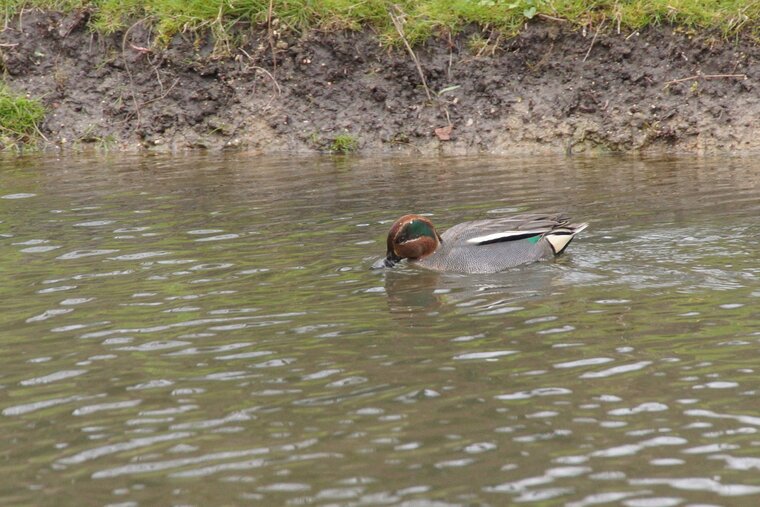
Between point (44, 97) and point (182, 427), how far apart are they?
33.5 ft

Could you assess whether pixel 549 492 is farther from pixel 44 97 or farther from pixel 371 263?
pixel 44 97

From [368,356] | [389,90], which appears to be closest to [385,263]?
[368,356]

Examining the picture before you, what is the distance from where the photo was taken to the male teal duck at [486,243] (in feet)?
27.3

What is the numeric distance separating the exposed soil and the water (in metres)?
2.30

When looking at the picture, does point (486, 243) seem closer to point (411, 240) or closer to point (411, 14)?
point (411, 240)

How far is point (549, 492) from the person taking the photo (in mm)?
4297

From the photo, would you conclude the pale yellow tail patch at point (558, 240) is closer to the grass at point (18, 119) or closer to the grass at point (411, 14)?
the grass at point (411, 14)

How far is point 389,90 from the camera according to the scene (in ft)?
44.5

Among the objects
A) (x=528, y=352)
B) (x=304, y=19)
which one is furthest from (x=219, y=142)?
(x=528, y=352)

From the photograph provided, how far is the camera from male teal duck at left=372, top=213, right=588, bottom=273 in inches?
327

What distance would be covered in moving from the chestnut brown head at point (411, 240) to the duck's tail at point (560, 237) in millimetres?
843

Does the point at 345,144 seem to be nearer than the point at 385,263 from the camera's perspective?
No

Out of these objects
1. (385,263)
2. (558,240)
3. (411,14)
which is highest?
(411,14)

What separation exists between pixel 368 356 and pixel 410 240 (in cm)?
257
